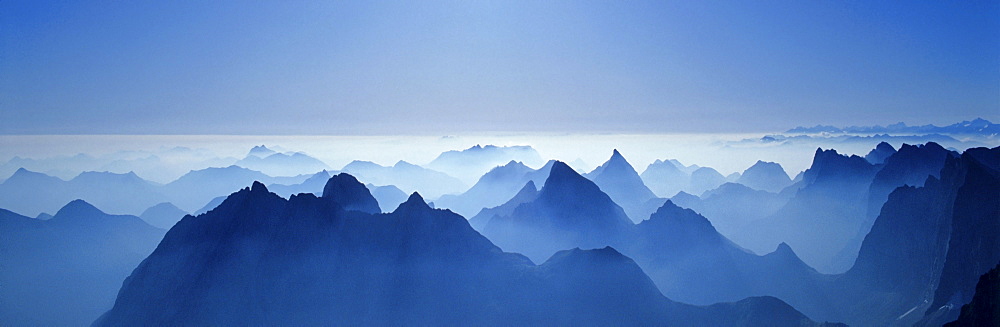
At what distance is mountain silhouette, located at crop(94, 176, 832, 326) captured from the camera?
179ft

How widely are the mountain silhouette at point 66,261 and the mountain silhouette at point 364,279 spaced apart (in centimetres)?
1979

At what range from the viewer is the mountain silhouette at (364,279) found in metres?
54.7

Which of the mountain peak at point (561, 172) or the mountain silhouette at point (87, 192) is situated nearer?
the mountain silhouette at point (87, 192)

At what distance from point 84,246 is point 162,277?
52.1 m

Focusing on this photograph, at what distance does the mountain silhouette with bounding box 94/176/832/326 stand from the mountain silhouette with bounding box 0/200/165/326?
1979 centimetres

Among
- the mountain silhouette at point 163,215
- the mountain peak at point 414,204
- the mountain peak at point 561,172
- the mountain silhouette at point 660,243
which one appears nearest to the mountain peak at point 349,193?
the mountain peak at point 414,204

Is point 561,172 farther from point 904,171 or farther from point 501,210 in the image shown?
point 904,171

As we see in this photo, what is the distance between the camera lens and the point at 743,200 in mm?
166750

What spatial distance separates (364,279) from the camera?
60.7 meters

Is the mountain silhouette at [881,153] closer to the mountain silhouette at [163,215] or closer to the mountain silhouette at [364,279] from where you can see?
the mountain silhouette at [364,279]

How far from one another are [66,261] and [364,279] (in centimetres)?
6559

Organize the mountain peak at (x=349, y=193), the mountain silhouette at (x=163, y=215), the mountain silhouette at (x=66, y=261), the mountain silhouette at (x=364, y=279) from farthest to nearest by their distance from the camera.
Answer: the mountain silhouette at (x=163, y=215) → the mountain peak at (x=349, y=193) → the mountain silhouette at (x=66, y=261) → the mountain silhouette at (x=364, y=279)

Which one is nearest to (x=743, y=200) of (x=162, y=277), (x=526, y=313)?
(x=526, y=313)

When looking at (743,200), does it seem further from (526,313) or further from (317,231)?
(317,231)
